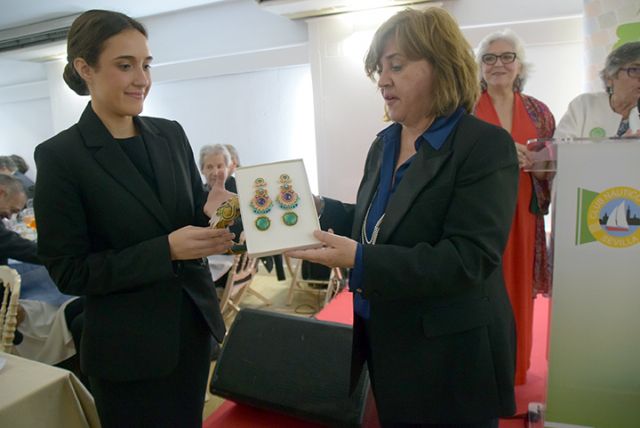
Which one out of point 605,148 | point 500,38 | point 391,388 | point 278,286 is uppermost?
point 500,38

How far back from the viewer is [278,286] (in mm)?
4793

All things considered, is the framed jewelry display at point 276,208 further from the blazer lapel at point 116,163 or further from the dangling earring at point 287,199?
the blazer lapel at point 116,163

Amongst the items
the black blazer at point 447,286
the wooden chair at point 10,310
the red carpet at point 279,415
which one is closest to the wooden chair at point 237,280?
the red carpet at point 279,415

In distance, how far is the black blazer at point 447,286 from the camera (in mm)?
896

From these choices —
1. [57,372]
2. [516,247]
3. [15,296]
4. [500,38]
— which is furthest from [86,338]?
[500,38]

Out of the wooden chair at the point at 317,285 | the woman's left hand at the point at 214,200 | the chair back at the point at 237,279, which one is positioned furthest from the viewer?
the wooden chair at the point at 317,285

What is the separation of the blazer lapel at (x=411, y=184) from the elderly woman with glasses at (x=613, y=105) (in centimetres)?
108

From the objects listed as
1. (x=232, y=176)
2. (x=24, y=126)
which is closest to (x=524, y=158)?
(x=232, y=176)

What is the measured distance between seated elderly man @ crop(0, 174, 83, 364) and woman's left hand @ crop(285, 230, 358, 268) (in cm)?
224

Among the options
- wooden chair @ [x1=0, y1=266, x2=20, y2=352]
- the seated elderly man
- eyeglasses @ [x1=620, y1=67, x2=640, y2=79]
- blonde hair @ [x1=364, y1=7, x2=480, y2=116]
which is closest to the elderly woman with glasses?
eyeglasses @ [x1=620, y1=67, x2=640, y2=79]

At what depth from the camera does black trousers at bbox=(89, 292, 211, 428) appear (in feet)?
3.61

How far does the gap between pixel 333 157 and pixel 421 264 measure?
3848 mm

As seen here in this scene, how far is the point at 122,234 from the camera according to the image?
1.05 metres

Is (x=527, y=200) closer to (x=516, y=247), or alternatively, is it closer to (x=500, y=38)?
(x=516, y=247)
